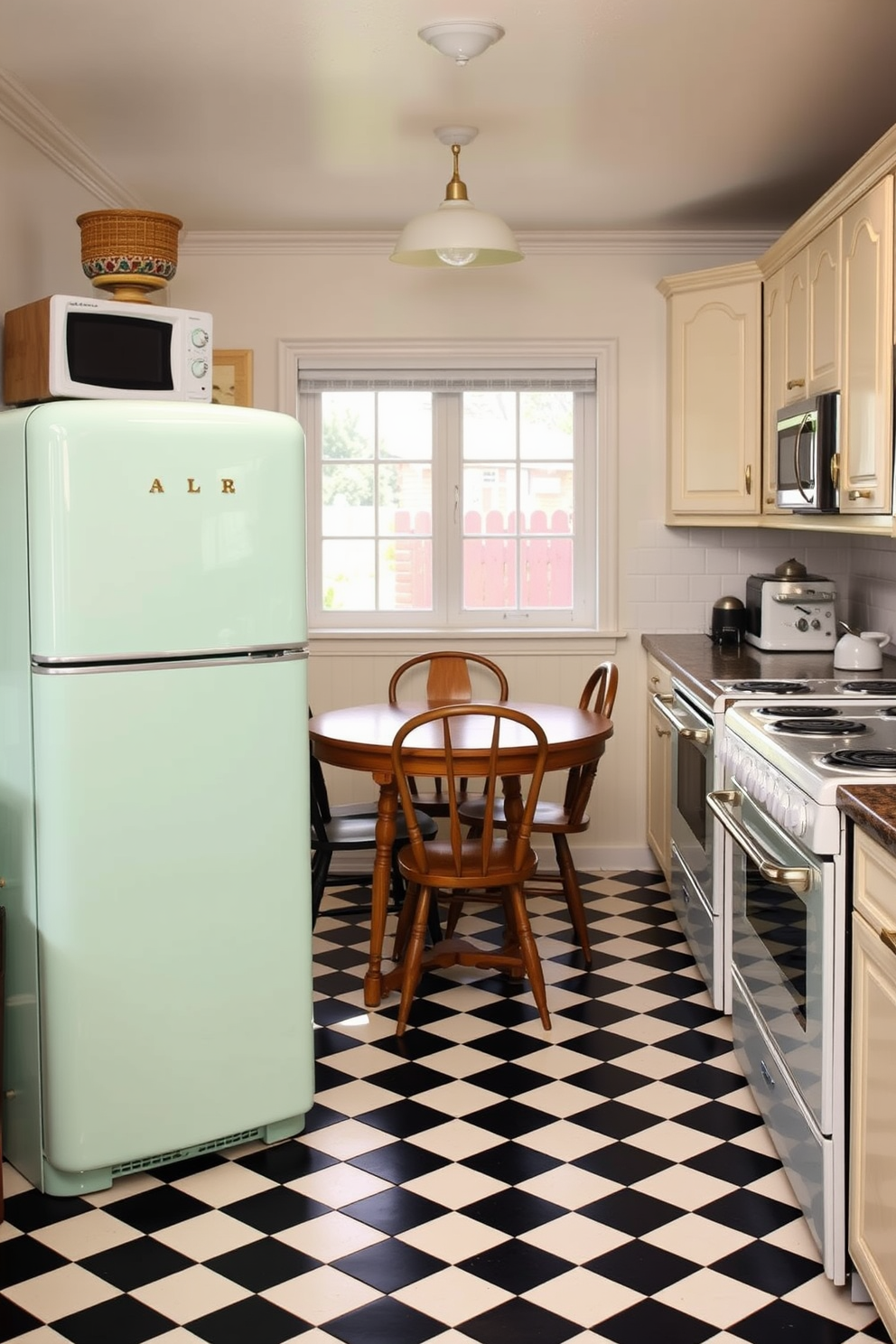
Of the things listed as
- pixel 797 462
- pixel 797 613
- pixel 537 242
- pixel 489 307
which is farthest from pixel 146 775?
pixel 537 242

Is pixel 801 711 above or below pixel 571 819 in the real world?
above

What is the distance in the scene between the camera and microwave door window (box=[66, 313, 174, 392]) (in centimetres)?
304

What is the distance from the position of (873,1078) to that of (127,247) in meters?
2.55

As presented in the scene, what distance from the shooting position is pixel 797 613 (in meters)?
4.66

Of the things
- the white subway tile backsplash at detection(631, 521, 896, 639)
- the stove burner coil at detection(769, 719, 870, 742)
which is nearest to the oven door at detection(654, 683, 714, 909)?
the stove burner coil at detection(769, 719, 870, 742)

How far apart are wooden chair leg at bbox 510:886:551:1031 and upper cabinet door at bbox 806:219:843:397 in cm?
166

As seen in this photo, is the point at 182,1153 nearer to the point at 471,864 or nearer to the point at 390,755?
the point at 471,864

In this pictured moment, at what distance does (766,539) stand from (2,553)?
3360mm

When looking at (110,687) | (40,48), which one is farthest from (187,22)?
(110,687)

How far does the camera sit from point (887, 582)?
4633 mm

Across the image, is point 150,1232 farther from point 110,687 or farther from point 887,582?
point 887,582

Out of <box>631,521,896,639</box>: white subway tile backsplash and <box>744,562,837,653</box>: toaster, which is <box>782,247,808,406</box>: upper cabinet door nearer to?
<box>744,562,837,653</box>: toaster

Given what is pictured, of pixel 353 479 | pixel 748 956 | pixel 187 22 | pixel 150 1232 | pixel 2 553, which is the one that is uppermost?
pixel 187 22

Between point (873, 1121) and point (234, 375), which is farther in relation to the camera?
point (234, 375)
